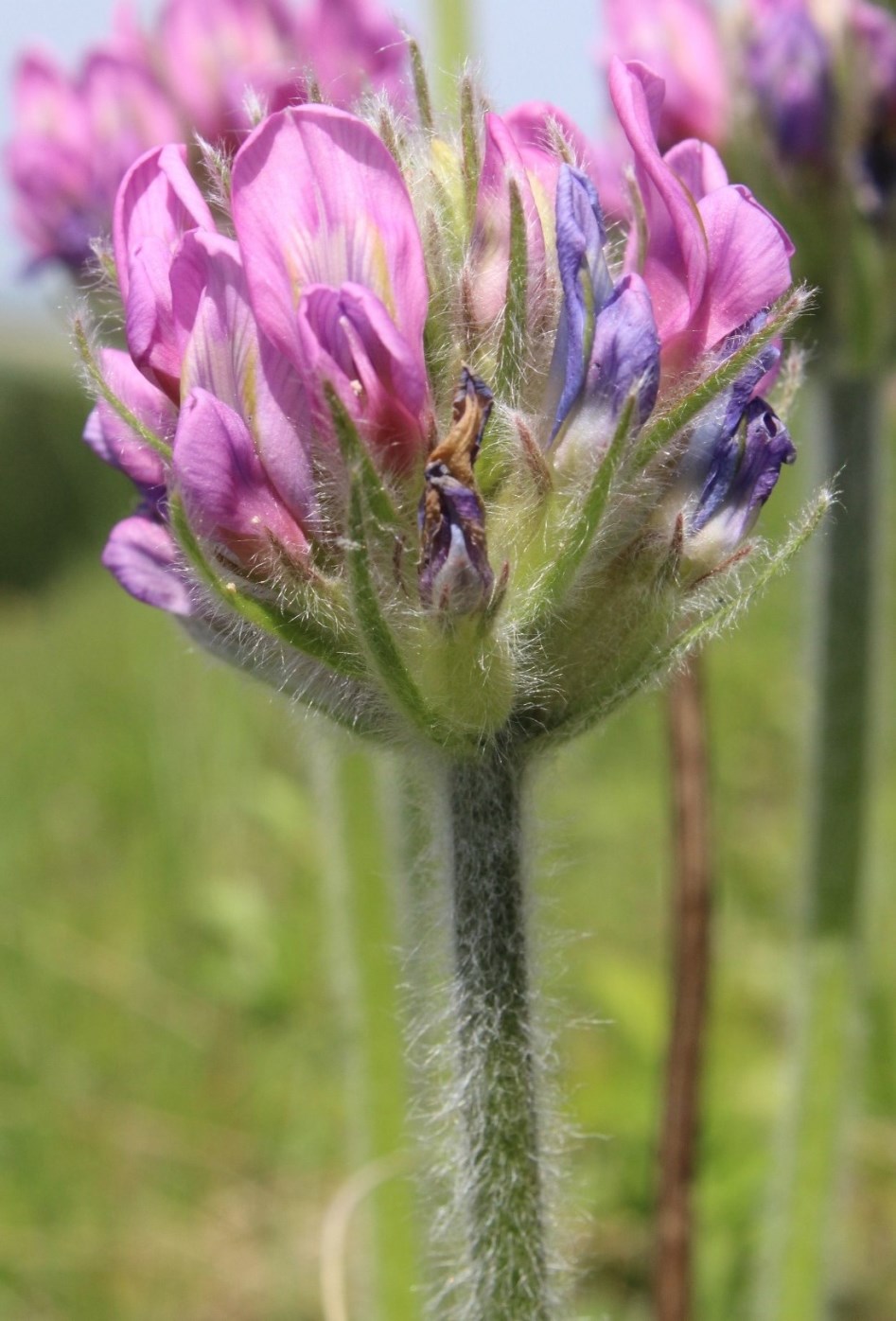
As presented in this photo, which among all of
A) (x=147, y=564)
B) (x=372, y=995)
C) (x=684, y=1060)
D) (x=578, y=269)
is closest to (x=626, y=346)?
(x=578, y=269)

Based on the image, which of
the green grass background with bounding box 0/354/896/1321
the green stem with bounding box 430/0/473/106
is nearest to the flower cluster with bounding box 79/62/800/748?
the green grass background with bounding box 0/354/896/1321

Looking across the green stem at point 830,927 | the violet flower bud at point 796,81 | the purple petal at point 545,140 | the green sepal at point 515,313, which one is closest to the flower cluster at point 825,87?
the violet flower bud at point 796,81

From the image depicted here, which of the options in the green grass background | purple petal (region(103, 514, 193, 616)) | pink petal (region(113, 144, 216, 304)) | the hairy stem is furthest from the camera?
the green grass background

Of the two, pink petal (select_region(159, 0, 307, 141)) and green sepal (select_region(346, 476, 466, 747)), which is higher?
pink petal (select_region(159, 0, 307, 141))

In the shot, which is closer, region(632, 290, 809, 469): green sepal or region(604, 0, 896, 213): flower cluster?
region(632, 290, 809, 469): green sepal

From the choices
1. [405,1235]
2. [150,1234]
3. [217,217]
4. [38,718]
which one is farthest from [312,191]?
[38,718]

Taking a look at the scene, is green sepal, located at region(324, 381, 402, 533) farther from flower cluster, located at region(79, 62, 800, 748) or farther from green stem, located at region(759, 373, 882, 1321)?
green stem, located at region(759, 373, 882, 1321)
